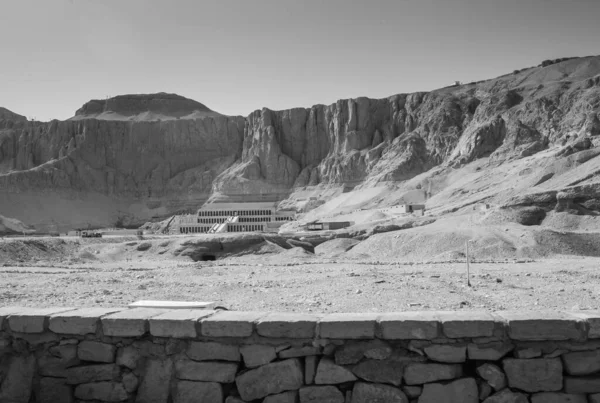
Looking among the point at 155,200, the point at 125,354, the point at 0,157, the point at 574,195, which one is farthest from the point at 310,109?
the point at 125,354

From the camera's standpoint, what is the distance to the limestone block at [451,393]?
467cm

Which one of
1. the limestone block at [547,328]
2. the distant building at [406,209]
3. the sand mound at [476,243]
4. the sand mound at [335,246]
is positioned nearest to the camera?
the limestone block at [547,328]

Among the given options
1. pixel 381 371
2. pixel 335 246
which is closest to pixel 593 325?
pixel 381 371

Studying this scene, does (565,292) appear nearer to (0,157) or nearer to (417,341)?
(417,341)

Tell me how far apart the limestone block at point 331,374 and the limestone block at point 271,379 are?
185 mm

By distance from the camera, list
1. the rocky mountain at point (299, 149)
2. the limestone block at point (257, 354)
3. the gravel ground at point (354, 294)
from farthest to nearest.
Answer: the rocky mountain at point (299, 149) < the gravel ground at point (354, 294) < the limestone block at point (257, 354)

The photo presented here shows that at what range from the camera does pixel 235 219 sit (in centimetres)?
7269

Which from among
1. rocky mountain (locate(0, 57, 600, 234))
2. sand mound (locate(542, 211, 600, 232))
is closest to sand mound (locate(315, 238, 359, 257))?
sand mound (locate(542, 211, 600, 232))

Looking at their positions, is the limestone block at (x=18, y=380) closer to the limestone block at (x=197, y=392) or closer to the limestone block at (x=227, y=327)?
the limestone block at (x=197, y=392)

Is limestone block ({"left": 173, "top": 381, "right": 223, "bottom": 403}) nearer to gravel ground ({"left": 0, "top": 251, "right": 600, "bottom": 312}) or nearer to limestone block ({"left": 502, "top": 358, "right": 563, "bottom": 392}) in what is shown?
limestone block ({"left": 502, "top": 358, "right": 563, "bottom": 392})

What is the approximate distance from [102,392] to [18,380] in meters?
0.94

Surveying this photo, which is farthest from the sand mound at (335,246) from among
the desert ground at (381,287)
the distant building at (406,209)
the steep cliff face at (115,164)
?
the steep cliff face at (115,164)

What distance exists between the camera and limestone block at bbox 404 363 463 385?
15.4 ft

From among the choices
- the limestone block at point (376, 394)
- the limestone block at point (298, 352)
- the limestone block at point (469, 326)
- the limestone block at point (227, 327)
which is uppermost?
the limestone block at point (469, 326)
